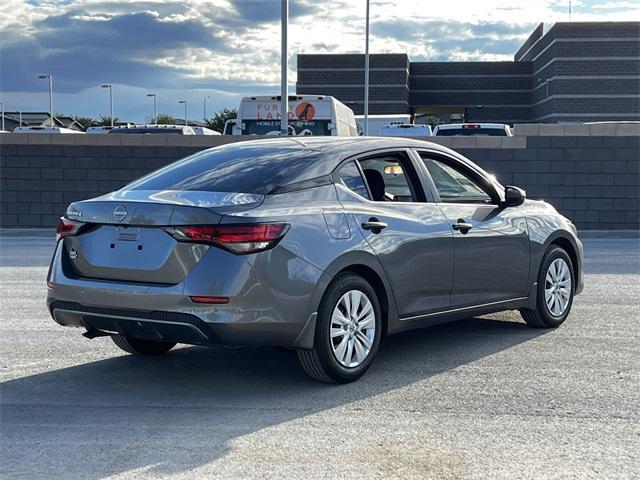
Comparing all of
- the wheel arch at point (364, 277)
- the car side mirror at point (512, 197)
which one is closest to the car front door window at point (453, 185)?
the car side mirror at point (512, 197)

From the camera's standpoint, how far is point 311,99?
64.8ft

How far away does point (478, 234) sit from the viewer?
701 cm

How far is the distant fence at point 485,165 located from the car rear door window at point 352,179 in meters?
11.6

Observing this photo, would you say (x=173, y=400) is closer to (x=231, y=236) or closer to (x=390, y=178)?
(x=231, y=236)

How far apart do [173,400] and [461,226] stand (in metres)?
2.60

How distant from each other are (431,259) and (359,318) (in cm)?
88

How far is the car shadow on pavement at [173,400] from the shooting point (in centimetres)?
458

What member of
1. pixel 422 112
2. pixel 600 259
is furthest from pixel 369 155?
pixel 422 112

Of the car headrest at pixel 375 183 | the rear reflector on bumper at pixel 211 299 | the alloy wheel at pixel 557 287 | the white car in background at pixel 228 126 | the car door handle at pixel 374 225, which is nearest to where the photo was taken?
the rear reflector on bumper at pixel 211 299

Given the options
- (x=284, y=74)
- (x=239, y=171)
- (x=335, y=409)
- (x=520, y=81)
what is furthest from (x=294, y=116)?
(x=520, y=81)

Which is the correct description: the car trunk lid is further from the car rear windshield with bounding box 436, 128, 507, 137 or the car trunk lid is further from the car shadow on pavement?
the car rear windshield with bounding box 436, 128, 507, 137

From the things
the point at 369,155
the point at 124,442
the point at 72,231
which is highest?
the point at 369,155

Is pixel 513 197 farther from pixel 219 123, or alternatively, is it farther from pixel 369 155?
pixel 219 123

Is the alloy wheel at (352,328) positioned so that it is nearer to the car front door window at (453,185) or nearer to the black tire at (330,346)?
the black tire at (330,346)
